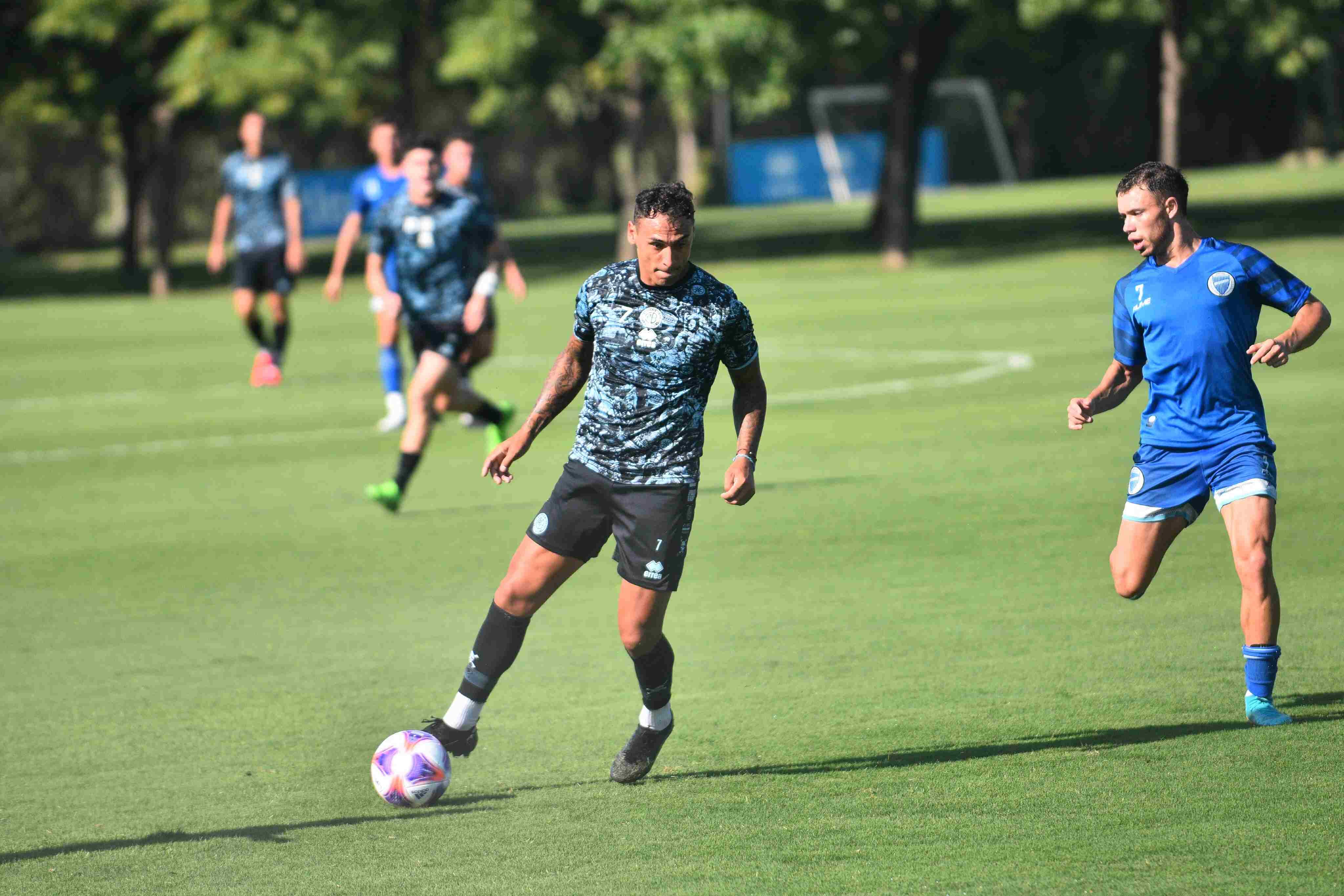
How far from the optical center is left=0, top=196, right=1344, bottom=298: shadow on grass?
3991 cm

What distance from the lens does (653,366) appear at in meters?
6.35

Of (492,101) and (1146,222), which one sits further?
(492,101)

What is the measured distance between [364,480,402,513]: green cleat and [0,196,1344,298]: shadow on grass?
2438cm

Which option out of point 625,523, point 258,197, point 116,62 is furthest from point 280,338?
point 116,62

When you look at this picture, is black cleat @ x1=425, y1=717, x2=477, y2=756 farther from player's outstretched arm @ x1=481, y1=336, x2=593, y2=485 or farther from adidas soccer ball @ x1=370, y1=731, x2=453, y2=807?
player's outstretched arm @ x1=481, y1=336, x2=593, y2=485

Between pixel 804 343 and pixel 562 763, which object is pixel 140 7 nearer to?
pixel 804 343

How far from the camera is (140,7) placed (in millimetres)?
39062

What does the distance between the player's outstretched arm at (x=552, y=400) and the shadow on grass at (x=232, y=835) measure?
1.11 m

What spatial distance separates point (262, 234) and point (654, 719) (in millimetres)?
14530

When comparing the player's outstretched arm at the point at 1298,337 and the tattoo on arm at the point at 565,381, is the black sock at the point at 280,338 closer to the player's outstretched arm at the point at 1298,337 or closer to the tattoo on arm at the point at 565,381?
the tattoo on arm at the point at 565,381

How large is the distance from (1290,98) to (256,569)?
82.3 m

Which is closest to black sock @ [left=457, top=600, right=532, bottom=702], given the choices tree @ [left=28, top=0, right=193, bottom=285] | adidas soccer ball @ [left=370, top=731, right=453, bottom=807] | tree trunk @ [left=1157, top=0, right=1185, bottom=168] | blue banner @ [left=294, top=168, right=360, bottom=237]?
adidas soccer ball @ [left=370, top=731, right=453, bottom=807]

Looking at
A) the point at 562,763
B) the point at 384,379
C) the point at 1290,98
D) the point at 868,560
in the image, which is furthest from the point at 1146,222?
the point at 1290,98

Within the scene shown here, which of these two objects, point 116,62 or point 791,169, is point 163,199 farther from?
point 791,169
